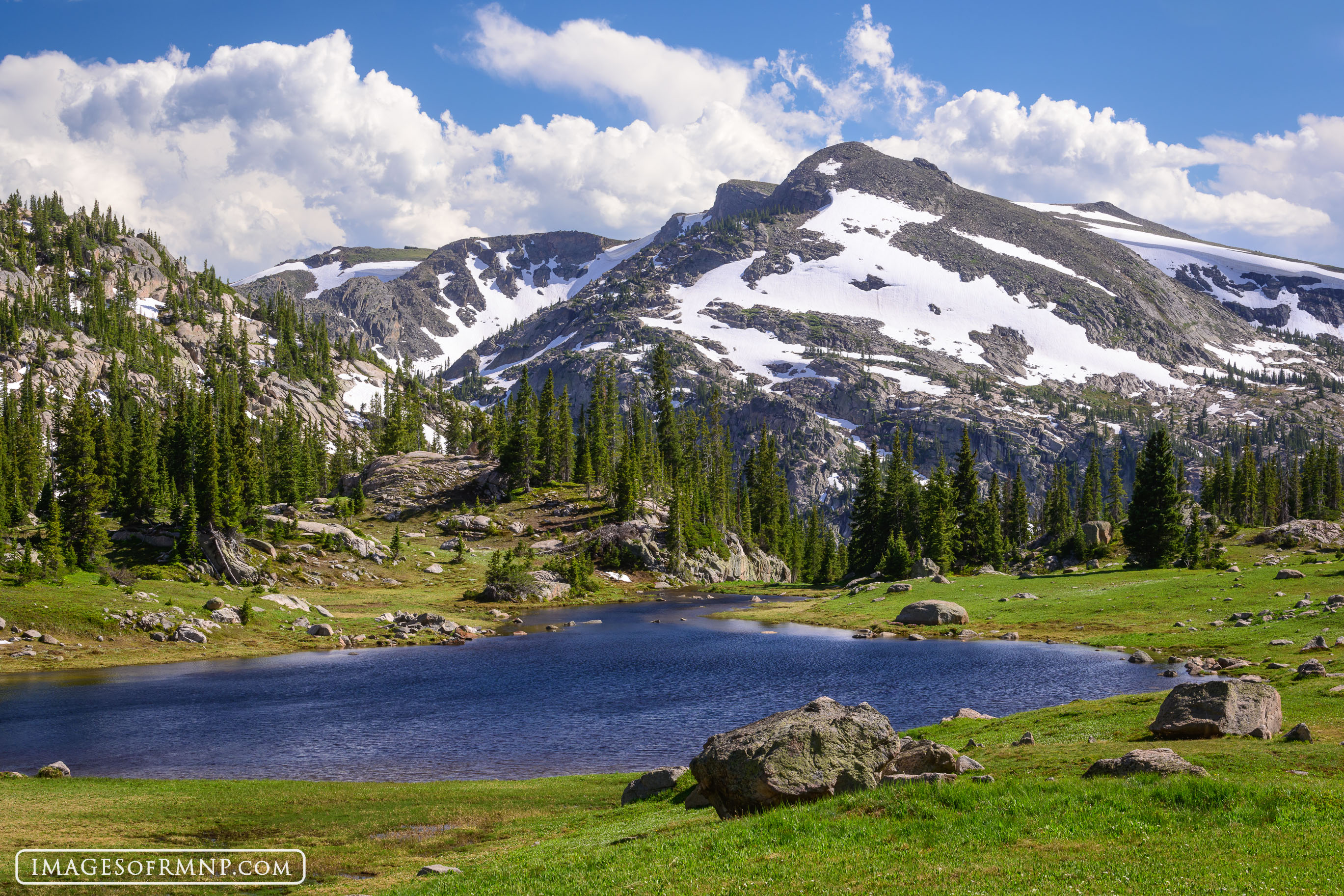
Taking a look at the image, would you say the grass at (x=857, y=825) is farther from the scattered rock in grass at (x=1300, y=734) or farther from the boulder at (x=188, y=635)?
the boulder at (x=188, y=635)

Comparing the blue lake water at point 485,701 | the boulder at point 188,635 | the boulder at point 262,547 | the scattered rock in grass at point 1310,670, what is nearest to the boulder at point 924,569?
the blue lake water at point 485,701

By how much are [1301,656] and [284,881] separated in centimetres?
4706

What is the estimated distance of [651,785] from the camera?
2848 cm

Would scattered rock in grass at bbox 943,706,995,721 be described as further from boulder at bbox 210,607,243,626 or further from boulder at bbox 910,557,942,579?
boulder at bbox 910,557,942,579

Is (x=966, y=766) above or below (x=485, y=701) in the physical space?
above

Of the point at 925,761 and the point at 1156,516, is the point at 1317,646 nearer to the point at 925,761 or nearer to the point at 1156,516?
the point at 925,761

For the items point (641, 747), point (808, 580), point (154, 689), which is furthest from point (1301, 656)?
point (808, 580)

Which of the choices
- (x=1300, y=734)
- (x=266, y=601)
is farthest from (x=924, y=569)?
(x=1300, y=734)

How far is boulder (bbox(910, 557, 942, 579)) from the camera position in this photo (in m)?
114

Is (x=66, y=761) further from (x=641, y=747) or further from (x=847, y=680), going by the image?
(x=847, y=680)

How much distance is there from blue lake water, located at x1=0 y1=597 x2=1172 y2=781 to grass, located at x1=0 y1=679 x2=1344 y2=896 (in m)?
9.67

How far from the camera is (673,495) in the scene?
516 ft

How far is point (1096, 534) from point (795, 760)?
11754cm

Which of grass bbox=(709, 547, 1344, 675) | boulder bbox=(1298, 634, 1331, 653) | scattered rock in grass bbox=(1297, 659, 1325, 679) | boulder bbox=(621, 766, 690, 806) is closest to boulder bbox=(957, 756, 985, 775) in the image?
boulder bbox=(621, 766, 690, 806)
